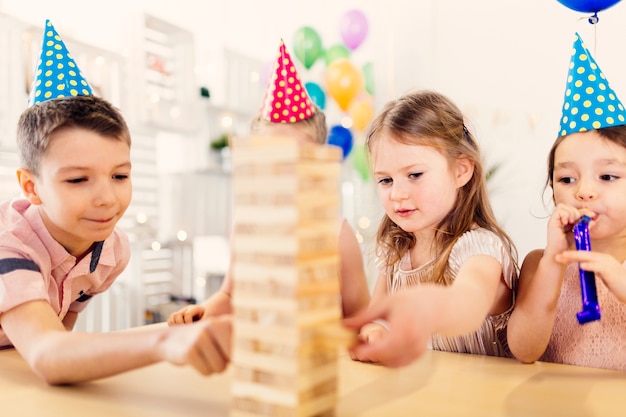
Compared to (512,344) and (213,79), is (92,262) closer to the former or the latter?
(512,344)

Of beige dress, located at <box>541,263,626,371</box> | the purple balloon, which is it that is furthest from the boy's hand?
the purple balloon

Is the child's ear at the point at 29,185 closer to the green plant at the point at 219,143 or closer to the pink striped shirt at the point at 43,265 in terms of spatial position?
the pink striped shirt at the point at 43,265

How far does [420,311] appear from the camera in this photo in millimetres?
520

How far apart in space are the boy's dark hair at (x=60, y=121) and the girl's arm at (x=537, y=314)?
2.19 feet

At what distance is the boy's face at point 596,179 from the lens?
35.8 inches

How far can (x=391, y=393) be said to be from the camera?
0.63m

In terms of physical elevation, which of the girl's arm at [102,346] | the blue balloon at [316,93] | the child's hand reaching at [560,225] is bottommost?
the girl's arm at [102,346]

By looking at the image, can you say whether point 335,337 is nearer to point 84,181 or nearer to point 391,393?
point 391,393

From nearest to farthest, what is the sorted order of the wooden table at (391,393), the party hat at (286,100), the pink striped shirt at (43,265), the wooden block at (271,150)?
the wooden block at (271,150) → the wooden table at (391,393) → the pink striped shirt at (43,265) → the party hat at (286,100)

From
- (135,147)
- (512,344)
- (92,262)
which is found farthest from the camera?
(135,147)

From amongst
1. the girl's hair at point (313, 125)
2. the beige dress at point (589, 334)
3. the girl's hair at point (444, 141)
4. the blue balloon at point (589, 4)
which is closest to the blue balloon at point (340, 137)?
the girl's hair at point (313, 125)

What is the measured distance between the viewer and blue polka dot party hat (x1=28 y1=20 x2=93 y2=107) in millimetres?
1010

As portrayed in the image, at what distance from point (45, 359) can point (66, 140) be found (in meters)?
0.34

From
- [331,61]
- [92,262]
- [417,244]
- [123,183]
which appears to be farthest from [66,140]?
[331,61]
